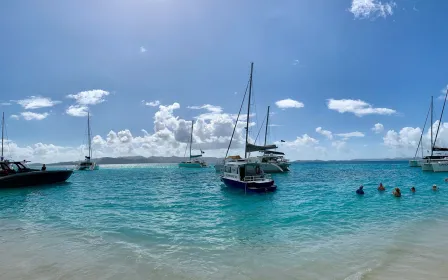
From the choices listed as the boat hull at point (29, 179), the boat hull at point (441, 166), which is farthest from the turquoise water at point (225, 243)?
the boat hull at point (441, 166)

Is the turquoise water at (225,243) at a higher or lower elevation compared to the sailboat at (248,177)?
lower

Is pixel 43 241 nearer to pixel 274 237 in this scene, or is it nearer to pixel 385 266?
pixel 274 237

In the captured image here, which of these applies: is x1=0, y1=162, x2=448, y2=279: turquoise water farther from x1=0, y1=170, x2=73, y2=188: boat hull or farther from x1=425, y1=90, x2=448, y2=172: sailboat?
x1=425, y1=90, x2=448, y2=172: sailboat

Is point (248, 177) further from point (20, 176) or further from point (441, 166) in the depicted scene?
point (441, 166)

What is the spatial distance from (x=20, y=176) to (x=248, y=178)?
32911mm

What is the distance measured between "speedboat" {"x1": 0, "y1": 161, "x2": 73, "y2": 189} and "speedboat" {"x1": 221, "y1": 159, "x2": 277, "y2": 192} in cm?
2876

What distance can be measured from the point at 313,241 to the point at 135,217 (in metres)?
12.3

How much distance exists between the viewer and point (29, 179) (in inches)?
1614

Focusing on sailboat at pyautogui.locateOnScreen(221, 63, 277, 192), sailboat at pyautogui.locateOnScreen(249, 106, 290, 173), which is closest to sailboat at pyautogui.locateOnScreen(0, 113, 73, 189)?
sailboat at pyautogui.locateOnScreen(221, 63, 277, 192)

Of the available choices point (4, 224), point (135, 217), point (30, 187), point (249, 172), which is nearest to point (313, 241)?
point (135, 217)

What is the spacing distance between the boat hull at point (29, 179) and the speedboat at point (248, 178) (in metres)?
28.7

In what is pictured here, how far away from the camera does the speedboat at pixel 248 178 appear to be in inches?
1194

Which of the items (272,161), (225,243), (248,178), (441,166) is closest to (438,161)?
(441,166)

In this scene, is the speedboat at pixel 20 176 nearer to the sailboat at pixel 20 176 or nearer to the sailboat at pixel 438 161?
the sailboat at pixel 20 176
